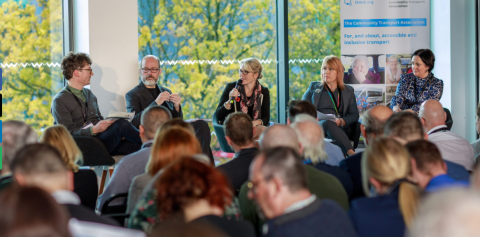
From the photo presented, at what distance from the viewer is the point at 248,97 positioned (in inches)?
237

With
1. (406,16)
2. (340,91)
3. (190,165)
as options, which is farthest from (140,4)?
(190,165)

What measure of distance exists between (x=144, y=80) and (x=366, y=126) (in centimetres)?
299

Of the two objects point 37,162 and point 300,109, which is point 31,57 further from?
point 37,162

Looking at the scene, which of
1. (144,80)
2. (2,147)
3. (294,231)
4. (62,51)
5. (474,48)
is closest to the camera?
(294,231)

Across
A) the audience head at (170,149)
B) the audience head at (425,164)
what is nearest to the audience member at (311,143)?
the audience head at (425,164)

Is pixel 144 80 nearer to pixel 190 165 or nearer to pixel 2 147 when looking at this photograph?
pixel 2 147

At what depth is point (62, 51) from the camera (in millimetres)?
6320

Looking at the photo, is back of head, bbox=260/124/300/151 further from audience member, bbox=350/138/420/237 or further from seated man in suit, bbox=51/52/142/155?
seated man in suit, bbox=51/52/142/155

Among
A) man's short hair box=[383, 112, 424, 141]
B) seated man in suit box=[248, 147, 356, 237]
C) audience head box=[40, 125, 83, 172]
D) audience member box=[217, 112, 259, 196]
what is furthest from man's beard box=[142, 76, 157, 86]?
seated man in suit box=[248, 147, 356, 237]

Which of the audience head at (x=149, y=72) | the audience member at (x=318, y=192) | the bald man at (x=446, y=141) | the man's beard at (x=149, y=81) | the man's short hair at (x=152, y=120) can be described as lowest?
the audience member at (x=318, y=192)

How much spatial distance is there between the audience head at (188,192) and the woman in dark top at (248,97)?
411cm

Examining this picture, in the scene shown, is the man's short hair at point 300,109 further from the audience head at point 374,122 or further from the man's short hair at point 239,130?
the man's short hair at point 239,130

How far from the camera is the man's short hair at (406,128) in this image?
10.3 feet

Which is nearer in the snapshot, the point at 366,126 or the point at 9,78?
the point at 366,126
